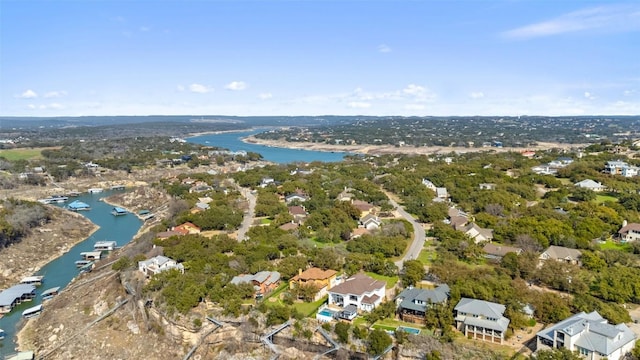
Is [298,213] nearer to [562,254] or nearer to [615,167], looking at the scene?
[562,254]

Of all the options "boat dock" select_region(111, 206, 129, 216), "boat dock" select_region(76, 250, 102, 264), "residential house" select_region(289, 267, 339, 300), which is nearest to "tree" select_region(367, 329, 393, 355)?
"residential house" select_region(289, 267, 339, 300)

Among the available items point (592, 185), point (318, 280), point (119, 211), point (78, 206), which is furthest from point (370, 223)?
point (78, 206)

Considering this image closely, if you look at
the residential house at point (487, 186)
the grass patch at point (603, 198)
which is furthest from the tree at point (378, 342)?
the grass patch at point (603, 198)

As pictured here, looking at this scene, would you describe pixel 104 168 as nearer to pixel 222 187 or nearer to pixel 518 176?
pixel 222 187

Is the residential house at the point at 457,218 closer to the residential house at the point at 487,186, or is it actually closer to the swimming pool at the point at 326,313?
the residential house at the point at 487,186

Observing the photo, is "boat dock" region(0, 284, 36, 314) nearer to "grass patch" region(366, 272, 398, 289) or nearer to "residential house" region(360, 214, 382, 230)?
"grass patch" region(366, 272, 398, 289)

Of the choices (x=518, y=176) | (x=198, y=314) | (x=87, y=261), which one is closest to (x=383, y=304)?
(x=198, y=314)
